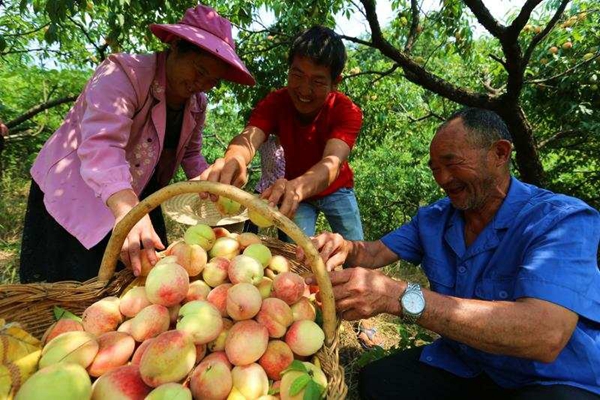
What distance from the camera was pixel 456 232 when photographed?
1.82 m

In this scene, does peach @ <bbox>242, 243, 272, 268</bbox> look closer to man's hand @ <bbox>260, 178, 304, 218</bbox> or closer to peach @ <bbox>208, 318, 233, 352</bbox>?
man's hand @ <bbox>260, 178, 304, 218</bbox>

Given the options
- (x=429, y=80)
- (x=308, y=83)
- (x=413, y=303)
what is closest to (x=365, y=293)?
(x=413, y=303)

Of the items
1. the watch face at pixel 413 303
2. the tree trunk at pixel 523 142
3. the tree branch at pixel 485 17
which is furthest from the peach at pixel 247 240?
the tree trunk at pixel 523 142

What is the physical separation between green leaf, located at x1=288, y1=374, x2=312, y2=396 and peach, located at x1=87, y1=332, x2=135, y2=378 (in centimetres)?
55

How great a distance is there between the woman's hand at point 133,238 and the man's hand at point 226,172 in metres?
0.32

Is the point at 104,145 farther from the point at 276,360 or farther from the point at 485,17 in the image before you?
the point at 485,17

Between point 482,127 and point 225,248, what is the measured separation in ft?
3.80

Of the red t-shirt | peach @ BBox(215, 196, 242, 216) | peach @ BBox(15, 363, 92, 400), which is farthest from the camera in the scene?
the red t-shirt

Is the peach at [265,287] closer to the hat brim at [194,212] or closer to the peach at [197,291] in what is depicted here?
the peach at [197,291]

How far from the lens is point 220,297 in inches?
57.4

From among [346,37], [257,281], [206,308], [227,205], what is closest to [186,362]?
[206,308]

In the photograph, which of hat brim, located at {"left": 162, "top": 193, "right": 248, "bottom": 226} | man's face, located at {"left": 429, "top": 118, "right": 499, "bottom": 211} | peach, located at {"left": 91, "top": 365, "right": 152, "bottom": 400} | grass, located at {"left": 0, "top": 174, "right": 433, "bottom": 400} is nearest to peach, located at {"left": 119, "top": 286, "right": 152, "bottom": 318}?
peach, located at {"left": 91, "top": 365, "right": 152, "bottom": 400}

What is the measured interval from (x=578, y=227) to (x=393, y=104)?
192 inches

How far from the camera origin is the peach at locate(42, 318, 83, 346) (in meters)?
1.35
